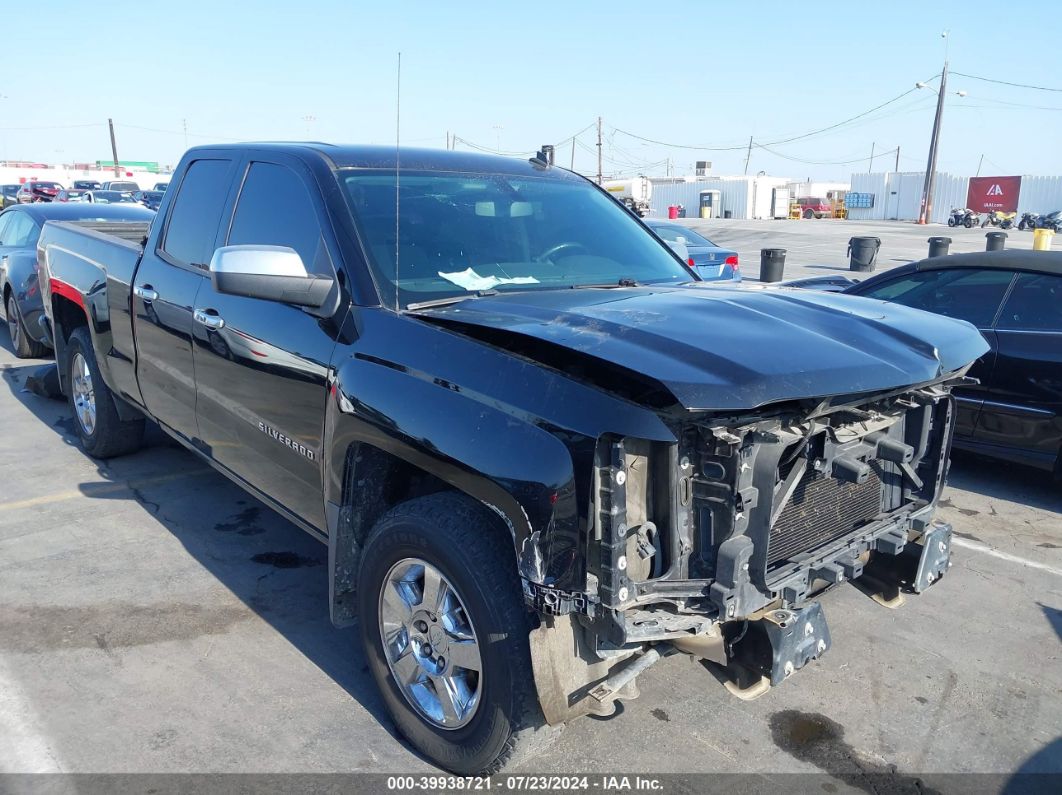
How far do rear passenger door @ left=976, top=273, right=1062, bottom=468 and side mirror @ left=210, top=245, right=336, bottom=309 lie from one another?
4563 millimetres

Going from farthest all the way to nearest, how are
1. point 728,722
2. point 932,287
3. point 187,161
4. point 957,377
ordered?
1. point 932,287
2. point 187,161
3. point 728,722
4. point 957,377

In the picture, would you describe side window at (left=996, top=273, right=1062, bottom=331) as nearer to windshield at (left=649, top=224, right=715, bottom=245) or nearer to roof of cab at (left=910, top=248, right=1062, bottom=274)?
roof of cab at (left=910, top=248, right=1062, bottom=274)

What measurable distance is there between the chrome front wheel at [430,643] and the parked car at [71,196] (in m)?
34.3

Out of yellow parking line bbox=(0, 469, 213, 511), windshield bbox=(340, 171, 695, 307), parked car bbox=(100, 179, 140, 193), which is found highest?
parked car bbox=(100, 179, 140, 193)

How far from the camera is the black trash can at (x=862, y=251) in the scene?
1695 cm

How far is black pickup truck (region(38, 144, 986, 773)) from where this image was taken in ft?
7.74

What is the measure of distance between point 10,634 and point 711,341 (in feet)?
11.0

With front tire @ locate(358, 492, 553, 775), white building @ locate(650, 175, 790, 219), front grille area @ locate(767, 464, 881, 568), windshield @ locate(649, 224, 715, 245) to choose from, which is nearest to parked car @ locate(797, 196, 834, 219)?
white building @ locate(650, 175, 790, 219)

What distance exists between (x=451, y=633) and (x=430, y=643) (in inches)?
5.9

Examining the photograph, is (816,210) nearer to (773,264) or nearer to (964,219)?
(964,219)

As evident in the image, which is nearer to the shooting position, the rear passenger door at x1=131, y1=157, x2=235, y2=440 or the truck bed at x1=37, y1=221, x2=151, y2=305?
the rear passenger door at x1=131, y1=157, x2=235, y2=440

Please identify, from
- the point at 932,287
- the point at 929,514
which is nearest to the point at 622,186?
the point at 932,287

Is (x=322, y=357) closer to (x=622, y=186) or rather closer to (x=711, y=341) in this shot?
(x=711, y=341)

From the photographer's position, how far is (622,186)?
181 feet
